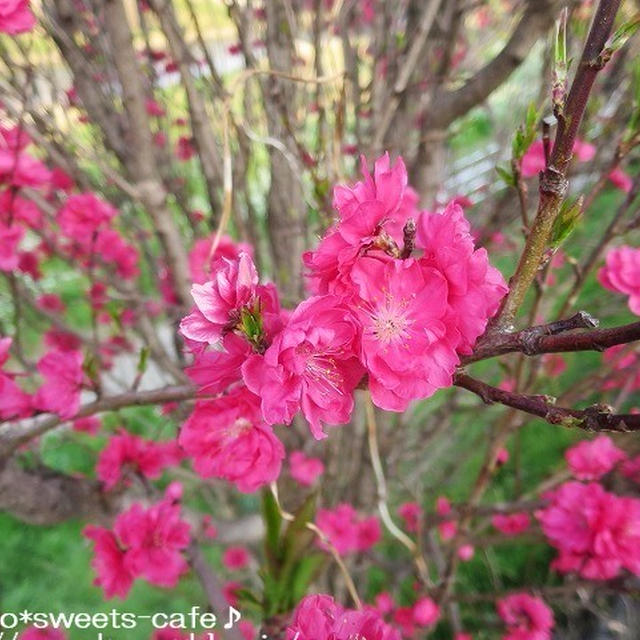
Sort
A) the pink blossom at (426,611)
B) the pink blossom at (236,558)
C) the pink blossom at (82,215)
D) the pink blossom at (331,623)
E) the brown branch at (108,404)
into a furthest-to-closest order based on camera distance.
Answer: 1. the pink blossom at (236,558)
2. the pink blossom at (426,611)
3. the pink blossom at (82,215)
4. the brown branch at (108,404)
5. the pink blossom at (331,623)

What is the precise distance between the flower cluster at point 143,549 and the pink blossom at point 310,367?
0.64 meters

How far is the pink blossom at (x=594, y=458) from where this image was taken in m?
1.25

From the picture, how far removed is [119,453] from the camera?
1.19 meters

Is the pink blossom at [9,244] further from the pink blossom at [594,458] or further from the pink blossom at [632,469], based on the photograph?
→ the pink blossom at [632,469]


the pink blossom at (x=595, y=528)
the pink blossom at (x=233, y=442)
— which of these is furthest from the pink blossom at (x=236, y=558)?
the pink blossom at (x=233, y=442)

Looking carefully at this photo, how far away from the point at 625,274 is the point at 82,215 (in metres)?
1.21

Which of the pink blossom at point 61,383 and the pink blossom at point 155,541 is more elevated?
the pink blossom at point 61,383

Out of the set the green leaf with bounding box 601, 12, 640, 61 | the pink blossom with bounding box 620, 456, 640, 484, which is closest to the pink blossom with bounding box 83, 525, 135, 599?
the green leaf with bounding box 601, 12, 640, 61

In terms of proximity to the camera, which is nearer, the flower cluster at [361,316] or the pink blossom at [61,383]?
the flower cluster at [361,316]

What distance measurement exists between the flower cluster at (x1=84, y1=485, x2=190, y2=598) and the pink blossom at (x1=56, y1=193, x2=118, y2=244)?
2.36 ft

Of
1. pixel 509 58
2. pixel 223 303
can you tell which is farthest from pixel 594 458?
pixel 223 303

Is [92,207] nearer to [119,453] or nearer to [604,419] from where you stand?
[119,453]

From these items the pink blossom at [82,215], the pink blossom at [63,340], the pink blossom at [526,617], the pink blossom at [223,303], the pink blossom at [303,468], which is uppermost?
the pink blossom at [63,340]

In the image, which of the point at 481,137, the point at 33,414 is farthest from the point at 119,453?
the point at 481,137
